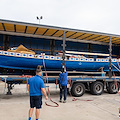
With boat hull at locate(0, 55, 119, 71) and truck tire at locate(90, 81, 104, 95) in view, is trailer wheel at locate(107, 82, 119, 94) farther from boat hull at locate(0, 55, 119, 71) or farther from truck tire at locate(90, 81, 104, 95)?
boat hull at locate(0, 55, 119, 71)

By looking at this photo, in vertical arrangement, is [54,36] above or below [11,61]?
above

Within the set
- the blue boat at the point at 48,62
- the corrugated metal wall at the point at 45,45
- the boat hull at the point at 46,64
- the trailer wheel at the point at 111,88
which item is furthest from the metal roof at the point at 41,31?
the trailer wheel at the point at 111,88

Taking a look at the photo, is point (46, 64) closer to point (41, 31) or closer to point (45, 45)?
point (41, 31)

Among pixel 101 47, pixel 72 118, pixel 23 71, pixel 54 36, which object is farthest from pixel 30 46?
pixel 72 118

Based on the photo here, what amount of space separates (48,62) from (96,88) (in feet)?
10.7

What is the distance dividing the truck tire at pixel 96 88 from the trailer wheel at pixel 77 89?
0.73 m

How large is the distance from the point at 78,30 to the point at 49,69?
3042 millimetres

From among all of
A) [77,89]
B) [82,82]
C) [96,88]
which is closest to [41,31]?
[82,82]

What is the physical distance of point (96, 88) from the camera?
28.1 feet

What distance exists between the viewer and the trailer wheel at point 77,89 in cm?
785

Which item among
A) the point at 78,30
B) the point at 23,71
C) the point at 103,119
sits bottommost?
the point at 103,119

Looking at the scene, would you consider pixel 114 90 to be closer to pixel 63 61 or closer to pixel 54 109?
pixel 63 61

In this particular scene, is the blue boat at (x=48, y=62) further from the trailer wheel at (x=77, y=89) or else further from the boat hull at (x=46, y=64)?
the trailer wheel at (x=77, y=89)

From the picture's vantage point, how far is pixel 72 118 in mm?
4508
